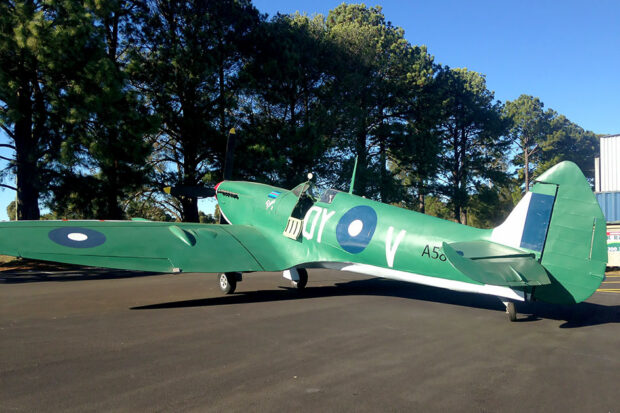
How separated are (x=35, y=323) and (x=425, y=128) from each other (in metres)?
29.3

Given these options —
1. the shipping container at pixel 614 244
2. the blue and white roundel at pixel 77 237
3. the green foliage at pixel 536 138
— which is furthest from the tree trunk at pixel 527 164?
the blue and white roundel at pixel 77 237

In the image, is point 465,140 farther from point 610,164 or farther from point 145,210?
point 145,210

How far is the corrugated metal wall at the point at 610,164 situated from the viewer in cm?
2628

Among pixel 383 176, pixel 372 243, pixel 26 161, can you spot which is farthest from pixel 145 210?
pixel 372 243

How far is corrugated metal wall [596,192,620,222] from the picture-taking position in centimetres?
2175

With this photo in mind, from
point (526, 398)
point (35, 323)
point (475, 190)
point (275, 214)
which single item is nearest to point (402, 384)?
point (526, 398)

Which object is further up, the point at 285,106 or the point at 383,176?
the point at 285,106

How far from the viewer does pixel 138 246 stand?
7719mm

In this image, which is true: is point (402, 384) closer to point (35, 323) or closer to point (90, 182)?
point (35, 323)

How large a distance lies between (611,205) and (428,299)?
18.7 metres

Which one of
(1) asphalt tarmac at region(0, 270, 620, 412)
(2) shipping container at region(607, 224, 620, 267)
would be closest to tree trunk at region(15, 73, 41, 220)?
(1) asphalt tarmac at region(0, 270, 620, 412)

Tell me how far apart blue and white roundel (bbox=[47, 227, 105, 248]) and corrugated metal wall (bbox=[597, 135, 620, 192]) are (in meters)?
28.4

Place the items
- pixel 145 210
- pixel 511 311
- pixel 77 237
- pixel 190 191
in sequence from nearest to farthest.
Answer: pixel 511 311 < pixel 77 237 < pixel 190 191 < pixel 145 210

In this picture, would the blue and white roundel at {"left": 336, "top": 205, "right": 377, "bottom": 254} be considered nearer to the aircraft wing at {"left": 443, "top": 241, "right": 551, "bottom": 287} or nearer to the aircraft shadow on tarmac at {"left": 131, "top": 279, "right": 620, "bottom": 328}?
the aircraft shadow on tarmac at {"left": 131, "top": 279, "right": 620, "bottom": 328}
